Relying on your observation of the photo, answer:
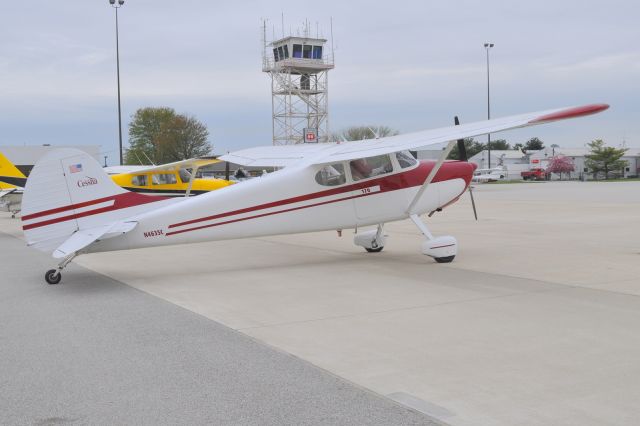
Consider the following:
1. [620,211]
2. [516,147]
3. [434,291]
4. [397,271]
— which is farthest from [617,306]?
[516,147]

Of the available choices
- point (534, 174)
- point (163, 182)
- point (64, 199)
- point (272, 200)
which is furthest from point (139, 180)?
point (534, 174)

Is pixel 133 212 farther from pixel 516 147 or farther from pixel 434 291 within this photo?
pixel 516 147

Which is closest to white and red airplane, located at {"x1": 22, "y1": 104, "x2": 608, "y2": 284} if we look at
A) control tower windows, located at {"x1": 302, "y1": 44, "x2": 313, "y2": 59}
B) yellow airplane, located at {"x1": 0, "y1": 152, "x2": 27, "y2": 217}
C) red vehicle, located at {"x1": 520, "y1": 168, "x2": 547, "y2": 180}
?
yellow airplane, located at {"x1": 0, "y1": 152, "x2": 27, "y2": 217}

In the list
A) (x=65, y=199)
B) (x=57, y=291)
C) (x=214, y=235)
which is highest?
(x=65, y=199)

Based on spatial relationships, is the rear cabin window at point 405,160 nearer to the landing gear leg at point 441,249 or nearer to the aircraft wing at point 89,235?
the landing gear leg at point 441,249

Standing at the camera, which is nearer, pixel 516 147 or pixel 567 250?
pixel 567 250

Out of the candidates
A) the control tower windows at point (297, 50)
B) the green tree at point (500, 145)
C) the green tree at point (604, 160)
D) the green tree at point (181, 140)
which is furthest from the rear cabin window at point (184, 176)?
the green tree at point (500, 145)

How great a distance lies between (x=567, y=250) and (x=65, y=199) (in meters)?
9.54

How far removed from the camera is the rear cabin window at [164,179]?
2016cm

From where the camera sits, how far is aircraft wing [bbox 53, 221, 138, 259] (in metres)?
9.31

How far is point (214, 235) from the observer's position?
10922 millimetres

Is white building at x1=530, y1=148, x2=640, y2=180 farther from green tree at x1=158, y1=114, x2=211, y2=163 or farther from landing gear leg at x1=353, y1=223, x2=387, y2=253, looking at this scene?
landing gear leg at x1=353, y1=223, x2=387, y2=253

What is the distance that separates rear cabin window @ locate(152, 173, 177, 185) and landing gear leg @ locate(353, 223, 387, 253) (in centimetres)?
854

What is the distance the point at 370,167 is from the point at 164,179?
9.96m
